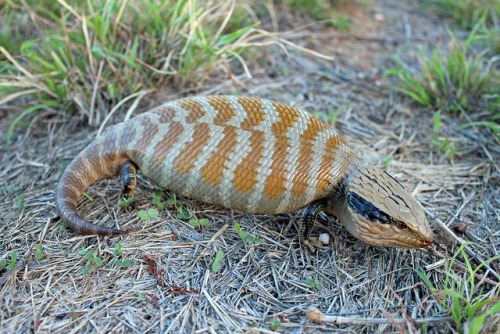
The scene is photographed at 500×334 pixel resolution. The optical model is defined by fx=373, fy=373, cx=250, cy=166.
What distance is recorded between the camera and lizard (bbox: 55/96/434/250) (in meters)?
2.83

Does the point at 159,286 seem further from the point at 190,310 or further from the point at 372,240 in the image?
the point at 372,240

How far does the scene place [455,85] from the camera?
4.57 metres

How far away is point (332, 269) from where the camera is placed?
2.86 meters

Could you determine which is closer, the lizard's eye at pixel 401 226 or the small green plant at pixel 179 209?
the lizard's eye at pixel 401 226

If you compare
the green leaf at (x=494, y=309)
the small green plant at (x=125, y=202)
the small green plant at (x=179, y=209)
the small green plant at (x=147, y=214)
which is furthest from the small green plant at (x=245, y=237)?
the green leaf at (x=494, y=309)

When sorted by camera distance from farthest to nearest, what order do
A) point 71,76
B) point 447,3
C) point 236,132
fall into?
1. point 447,3
2. point 71,76
3. point 236,132

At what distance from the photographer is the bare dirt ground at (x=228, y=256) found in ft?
7.90

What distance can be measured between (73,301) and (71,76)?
2560 millimetres

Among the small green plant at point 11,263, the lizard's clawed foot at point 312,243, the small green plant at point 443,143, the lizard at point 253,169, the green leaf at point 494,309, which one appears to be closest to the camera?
the green leaf at point 494,309

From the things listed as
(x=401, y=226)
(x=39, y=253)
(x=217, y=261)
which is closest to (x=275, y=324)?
(x=217, y=261)

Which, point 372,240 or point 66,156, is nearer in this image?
point 372,240

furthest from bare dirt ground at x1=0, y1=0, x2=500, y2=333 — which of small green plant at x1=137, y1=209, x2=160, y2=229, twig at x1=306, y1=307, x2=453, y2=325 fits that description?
small green plant at x1=137, y1=209, x2=160, y2=229

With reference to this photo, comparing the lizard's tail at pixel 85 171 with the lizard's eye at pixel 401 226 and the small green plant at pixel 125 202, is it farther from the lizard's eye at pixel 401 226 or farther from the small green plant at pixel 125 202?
the lizard's eye at pixel 401 226

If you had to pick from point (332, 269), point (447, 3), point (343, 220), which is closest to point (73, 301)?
point (332, 269)
